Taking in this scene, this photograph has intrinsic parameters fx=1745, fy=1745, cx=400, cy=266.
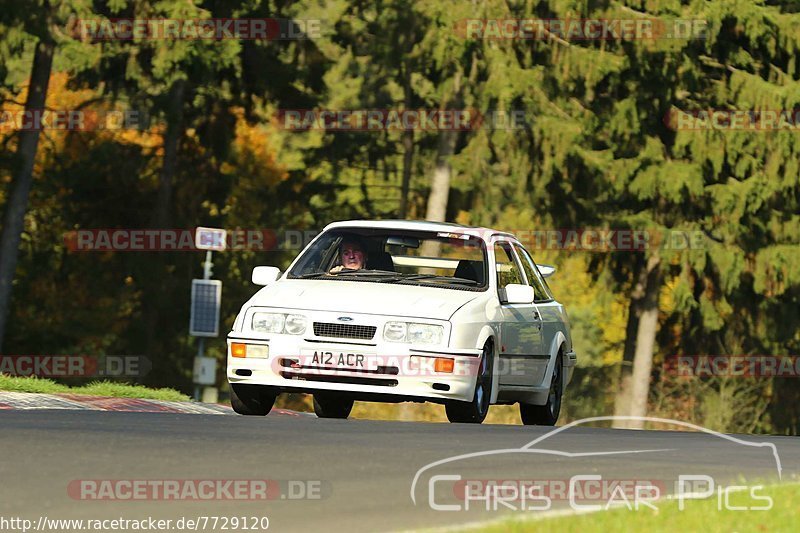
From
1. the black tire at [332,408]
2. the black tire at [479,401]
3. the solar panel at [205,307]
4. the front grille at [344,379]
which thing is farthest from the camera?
the solar panel at [205,307]

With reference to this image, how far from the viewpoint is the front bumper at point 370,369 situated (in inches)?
512

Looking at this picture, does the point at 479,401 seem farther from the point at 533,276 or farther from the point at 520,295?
the point at 533,276

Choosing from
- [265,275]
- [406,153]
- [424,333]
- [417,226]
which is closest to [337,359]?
[424,333]

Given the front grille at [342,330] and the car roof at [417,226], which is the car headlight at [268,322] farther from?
the car roof at [417,226]

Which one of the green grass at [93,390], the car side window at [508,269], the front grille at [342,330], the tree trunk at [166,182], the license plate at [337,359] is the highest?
the tree trunk at [166,182]

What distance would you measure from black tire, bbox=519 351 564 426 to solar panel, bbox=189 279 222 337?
1221 centimetres

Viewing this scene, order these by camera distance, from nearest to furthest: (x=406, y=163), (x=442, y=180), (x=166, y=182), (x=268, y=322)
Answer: (x=268, y=322)
(x=442, y=180)
(x=166, y=182)
(x=406, y=163)

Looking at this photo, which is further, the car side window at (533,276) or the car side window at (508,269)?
the car side window at (533,276)

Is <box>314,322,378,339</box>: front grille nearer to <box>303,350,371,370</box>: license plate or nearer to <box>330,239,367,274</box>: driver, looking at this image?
<box>303,350,371,370</box>: license plate

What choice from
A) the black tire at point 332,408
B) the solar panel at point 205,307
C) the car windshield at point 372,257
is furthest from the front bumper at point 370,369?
the solar panel at point 205,307

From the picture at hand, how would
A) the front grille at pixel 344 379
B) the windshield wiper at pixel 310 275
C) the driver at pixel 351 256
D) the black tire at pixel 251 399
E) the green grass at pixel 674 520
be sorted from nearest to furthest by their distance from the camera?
the green grass at pixel 674 520, the front grille at pixel 344 379, the black tire at pixel 251 399, the windshield wiper at pixel 310 275, the driver at pixel 351 256

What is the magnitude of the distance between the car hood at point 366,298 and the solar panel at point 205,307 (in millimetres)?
13453

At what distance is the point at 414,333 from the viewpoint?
1308 centimetres

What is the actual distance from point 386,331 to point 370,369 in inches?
12.1
